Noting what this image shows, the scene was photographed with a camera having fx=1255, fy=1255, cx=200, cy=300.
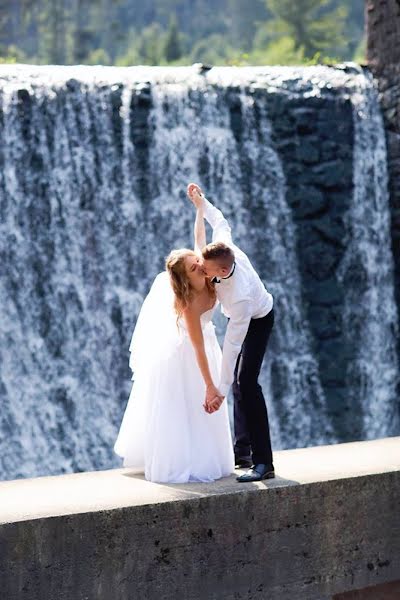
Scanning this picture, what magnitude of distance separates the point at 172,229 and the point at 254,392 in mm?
7952

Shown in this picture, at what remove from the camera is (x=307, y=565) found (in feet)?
19.2

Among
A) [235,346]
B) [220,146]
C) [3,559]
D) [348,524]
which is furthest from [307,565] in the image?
[220,146]

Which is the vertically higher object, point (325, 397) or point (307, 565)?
point (325, 397)

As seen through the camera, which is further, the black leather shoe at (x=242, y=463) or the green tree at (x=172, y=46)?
the green tree at (x=172, y=46)

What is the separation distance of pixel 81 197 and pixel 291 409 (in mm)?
3257

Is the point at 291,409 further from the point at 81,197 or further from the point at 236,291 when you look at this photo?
the point at 236,291

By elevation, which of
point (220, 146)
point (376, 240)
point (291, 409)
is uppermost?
point (220, 146)

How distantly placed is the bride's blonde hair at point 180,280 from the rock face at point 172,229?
21.8 feet

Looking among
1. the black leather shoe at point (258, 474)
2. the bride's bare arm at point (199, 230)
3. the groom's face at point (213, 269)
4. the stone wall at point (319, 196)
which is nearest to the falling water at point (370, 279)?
the stone wall at point (319, 196)

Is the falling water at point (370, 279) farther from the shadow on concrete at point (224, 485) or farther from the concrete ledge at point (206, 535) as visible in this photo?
the shadow on concrete at point (224, 485)

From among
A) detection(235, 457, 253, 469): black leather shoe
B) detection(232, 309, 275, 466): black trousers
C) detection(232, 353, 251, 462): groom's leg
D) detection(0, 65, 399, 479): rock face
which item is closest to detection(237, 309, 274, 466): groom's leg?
detection(232, 309, 275, 466): black trousers

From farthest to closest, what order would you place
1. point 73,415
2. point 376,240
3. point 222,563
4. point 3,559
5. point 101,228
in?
point 376,240
point 101,228
point 73,415
point 222,563
point 3,559

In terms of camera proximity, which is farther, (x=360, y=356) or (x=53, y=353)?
(x=360, y=356)

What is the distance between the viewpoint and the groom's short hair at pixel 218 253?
5727mm
